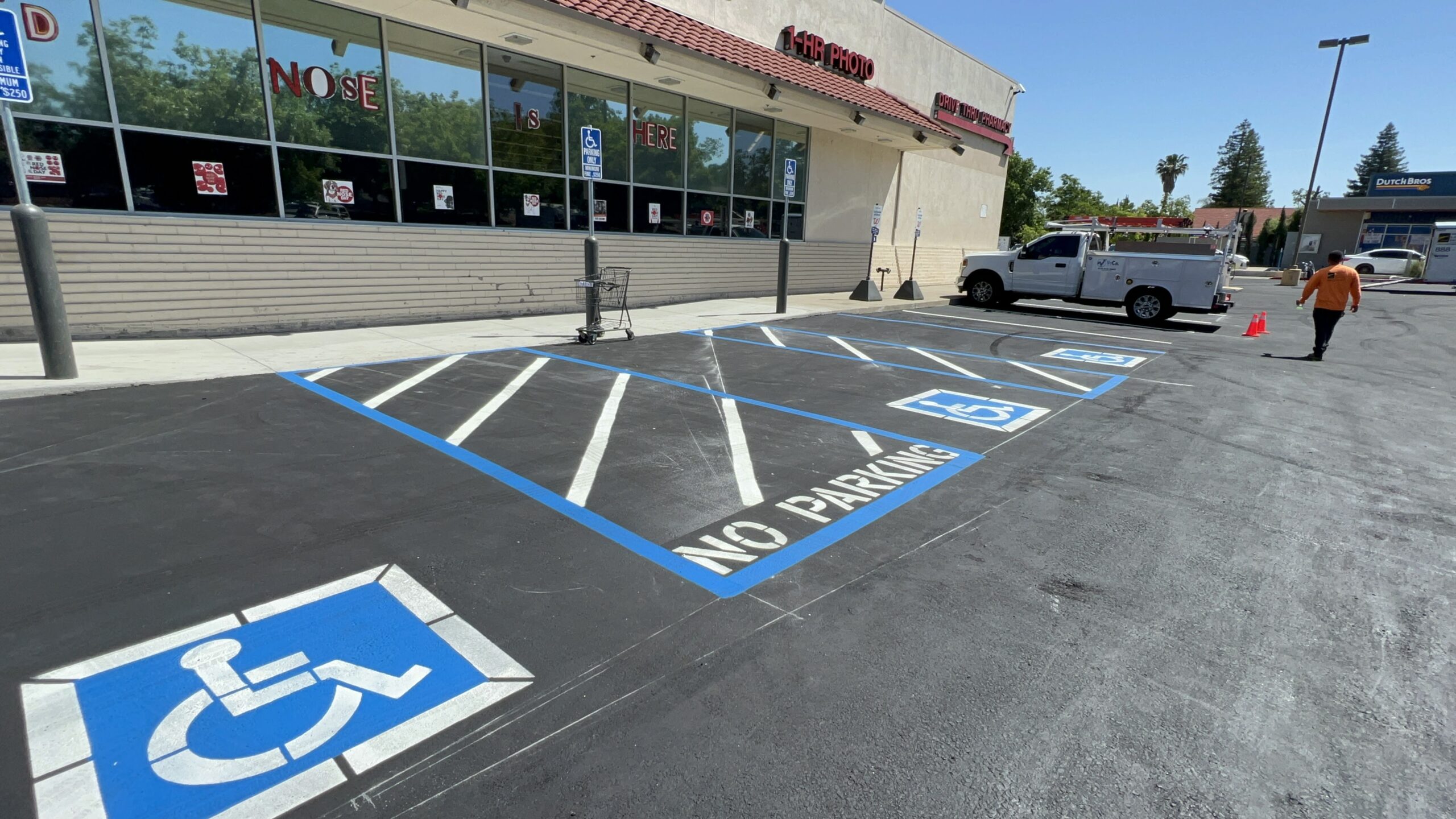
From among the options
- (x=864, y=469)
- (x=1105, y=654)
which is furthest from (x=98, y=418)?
(x=1105, y=654)

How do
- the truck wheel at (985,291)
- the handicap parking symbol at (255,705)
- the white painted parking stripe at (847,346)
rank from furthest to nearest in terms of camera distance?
the truck wheel at (985,291), the white painted parking stripe at (847,346), the handicap parking symbol at (255,705)

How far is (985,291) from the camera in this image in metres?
17.8

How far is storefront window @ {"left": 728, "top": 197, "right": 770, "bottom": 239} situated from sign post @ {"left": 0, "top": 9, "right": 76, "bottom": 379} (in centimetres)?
1271

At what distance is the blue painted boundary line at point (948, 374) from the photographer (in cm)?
809

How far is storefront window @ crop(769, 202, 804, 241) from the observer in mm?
18297

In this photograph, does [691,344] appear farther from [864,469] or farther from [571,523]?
[571,523]

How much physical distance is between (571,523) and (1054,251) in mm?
15829

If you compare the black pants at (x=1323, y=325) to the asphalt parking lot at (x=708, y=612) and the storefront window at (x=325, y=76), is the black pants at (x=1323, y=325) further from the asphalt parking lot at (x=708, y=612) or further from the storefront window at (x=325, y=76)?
the storefront window at (x=325, y=76)

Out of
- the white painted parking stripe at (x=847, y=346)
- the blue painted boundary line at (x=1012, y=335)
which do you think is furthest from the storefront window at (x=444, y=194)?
the blue painted boundary line at (x=1012, y=335)

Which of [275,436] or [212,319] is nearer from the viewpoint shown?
[275,436]

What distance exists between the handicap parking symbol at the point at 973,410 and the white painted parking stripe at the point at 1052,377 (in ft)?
4.88

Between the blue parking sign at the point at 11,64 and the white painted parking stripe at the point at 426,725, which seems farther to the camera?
the blue parking sign at the point at 11,64

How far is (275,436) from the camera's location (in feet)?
18.0

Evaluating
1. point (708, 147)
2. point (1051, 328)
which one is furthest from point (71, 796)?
point (708, 147)
